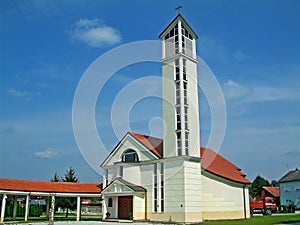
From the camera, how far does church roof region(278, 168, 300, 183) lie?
2275 inches

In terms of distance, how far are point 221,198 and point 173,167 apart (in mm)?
7013

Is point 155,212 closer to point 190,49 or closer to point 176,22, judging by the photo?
point 190,49

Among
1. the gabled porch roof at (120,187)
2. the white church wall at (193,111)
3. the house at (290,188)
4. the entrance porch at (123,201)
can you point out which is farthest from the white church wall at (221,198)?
the house at (290,188)

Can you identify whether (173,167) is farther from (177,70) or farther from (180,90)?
(177,70)

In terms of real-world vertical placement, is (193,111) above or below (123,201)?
above

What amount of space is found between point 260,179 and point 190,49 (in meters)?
113

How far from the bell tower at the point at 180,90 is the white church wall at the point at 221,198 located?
364 cm

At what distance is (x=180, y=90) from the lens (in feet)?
91.9

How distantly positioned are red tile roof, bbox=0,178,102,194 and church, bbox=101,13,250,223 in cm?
223

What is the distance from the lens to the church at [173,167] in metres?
26.7

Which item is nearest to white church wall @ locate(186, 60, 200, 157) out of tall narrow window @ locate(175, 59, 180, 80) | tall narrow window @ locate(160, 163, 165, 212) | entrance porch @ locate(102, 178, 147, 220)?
tall narrow window @ locate(175, 59, 180, 80)

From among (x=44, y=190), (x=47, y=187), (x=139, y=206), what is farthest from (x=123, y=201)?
(x=47, y=187)

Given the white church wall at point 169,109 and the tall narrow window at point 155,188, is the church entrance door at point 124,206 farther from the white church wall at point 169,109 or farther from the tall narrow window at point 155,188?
the white church wall at point 169,109

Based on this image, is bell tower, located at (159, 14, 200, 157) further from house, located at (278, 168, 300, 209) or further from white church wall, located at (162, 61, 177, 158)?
house, located at (278, 168, 300, 209)
